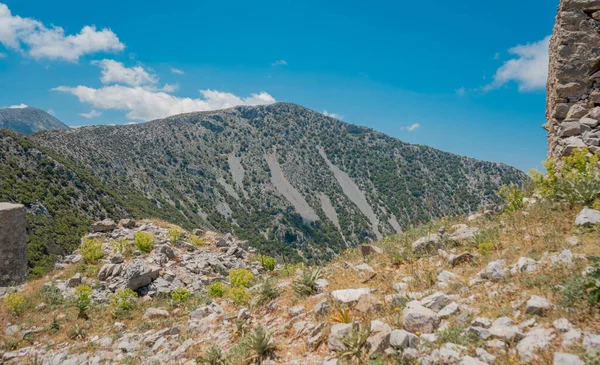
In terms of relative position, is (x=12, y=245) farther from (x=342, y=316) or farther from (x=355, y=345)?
(x=355, y=345)

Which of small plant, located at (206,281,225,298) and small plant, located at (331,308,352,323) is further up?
small plant, located at (331,308,352,323)

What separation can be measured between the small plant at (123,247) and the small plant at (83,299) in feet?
9.43

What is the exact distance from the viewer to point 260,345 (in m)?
5.53

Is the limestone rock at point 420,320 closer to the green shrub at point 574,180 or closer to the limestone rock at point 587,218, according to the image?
the limestone rock at point 587,218

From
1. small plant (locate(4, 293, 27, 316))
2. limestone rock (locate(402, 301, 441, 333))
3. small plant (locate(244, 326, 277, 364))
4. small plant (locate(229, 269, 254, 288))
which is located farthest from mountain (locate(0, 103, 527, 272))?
limestone rock (locate(402, 301, 441, 333))

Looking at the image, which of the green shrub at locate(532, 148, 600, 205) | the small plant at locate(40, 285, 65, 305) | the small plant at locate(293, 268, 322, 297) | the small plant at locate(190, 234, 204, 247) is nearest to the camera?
the green shrub at locate(532, 148, 600, 205)

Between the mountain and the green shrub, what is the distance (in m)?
79.0

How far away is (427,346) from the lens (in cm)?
424

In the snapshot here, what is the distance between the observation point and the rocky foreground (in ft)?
13.2

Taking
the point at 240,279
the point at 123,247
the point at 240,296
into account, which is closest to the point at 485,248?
the point at 240,296

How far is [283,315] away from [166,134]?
18372 cm

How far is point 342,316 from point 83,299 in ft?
30.8

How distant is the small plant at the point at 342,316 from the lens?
5.48 meters

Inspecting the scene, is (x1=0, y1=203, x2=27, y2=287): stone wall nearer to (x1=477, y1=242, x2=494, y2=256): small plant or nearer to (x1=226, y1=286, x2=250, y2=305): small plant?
(x1=226, y1=286, x2=250, y2=305): small plant
